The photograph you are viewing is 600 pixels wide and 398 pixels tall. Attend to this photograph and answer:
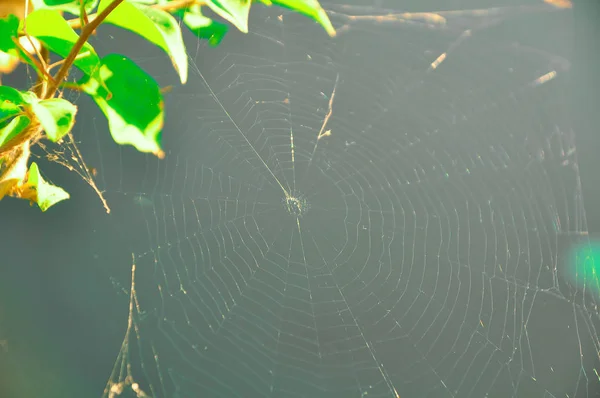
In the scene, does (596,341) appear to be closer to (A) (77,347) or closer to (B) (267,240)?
(B) (267,240)

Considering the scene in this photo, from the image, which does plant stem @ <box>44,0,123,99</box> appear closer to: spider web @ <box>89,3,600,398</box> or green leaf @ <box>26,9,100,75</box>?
green leaf @ <box>26,9,100,75</box>

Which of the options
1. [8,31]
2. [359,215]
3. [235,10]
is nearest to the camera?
[235,10]

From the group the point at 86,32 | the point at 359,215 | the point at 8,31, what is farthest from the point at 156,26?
the point at 359,215

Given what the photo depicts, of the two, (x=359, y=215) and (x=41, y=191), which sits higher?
(x=359, y=215)

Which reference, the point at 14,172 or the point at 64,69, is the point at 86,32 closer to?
the point at 64,69

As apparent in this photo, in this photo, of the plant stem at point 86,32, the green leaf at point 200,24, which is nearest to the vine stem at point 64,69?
the plant stem at point 86,32

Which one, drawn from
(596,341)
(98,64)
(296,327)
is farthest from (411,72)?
(98,64)
